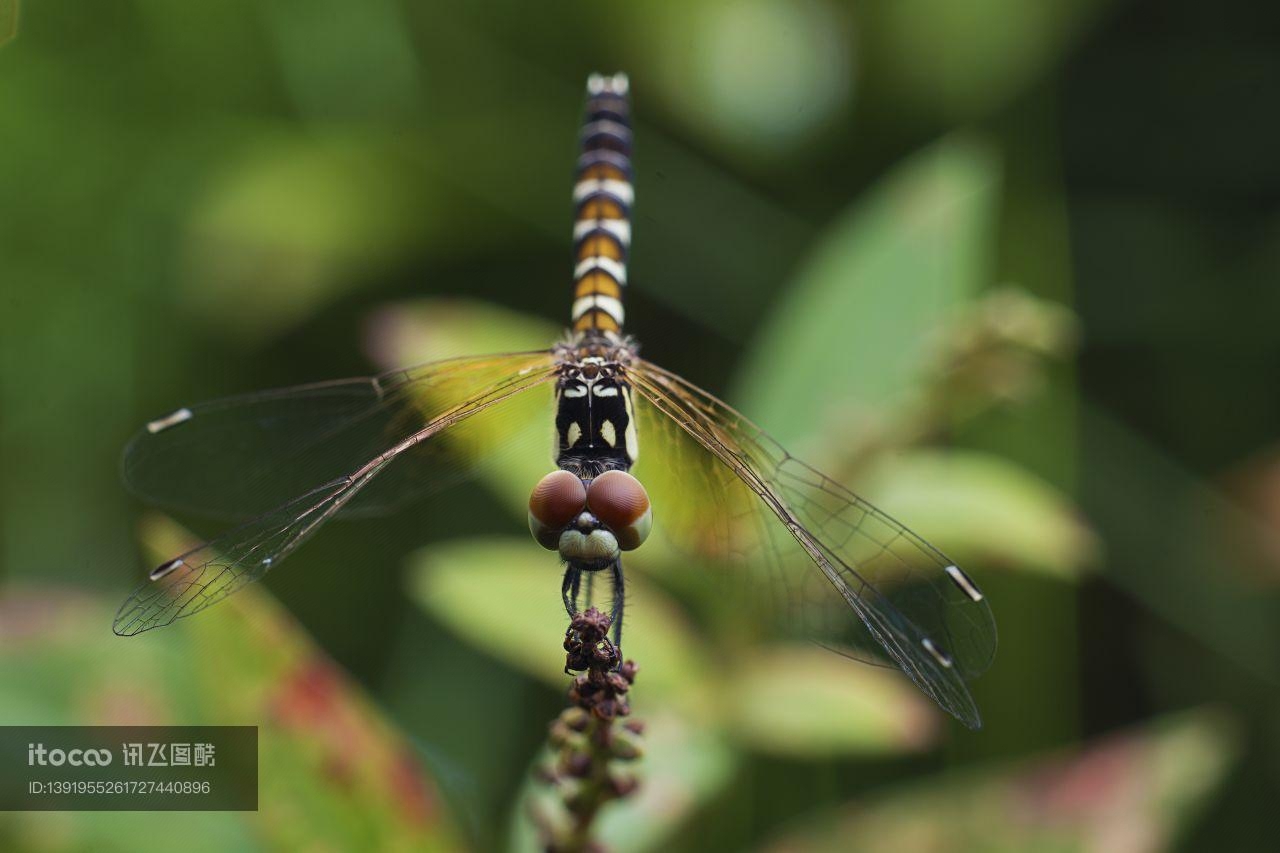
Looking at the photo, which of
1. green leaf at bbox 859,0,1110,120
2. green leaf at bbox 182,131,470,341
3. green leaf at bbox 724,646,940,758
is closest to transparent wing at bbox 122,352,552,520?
green leaf at bbox 724,646,940,758

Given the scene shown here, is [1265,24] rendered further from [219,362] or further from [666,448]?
[219,362]

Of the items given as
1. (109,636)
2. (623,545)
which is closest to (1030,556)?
(623,545)

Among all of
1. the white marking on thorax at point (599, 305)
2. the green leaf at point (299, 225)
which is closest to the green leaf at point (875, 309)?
the white marking on thorax at point (599, 305)

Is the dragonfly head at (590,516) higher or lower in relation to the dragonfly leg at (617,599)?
higher

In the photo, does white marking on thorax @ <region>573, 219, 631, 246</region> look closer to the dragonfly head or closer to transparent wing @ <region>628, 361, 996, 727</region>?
transparent wing @ <region>628, 361, 996, 727</region>

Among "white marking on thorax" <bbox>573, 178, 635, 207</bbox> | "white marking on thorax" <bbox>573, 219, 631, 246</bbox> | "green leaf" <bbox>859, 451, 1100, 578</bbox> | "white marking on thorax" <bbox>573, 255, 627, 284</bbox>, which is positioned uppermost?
"white marking on thorax" <bbox>573, 178, 635, 207</bbox>

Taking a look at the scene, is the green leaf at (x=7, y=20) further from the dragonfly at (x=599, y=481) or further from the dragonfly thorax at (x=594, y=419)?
the dragonfly thorax at (x=594, y=419)
